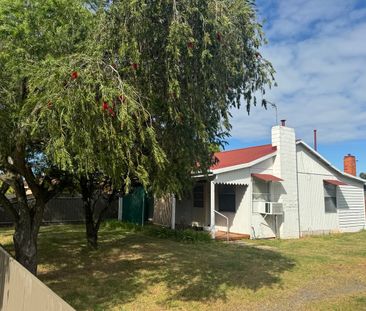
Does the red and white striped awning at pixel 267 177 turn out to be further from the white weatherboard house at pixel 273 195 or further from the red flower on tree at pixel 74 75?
the red flower on tree at pixel 74 75

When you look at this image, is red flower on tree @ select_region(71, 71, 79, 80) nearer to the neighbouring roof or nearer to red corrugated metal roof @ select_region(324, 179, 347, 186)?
the neighbouring roof

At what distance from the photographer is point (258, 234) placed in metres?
16.0

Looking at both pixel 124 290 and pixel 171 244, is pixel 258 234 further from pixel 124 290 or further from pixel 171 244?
pixel 124 290

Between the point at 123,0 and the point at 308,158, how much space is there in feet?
48.1

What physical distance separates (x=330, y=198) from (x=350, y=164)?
478cm

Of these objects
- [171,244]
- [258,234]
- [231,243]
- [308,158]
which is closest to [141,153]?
[171,244]

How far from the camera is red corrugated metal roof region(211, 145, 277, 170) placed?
659 inches

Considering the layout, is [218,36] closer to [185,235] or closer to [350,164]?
[185,235]

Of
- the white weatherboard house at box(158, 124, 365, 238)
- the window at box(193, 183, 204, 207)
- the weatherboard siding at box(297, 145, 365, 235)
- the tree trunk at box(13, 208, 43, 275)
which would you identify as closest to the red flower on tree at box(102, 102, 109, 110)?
the tree trunk at box(13, 208, 43, 275)

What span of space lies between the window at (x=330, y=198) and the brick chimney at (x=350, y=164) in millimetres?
4006

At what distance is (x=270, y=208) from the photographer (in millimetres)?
15719

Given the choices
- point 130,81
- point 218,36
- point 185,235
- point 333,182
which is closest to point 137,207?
point 185,235

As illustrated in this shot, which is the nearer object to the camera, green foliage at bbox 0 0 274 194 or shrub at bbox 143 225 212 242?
green foliage at bbox 0 0 274 194

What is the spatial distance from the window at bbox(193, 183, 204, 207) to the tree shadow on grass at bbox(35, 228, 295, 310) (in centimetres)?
423
